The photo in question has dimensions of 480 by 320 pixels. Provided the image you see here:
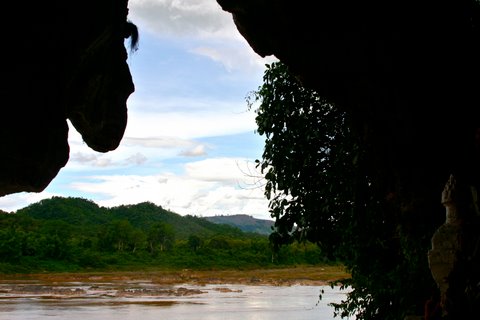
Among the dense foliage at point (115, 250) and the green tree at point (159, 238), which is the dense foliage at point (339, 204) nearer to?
the dense foliage at point (115, 250)

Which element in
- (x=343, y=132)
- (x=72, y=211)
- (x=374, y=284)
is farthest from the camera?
(x=72, y=211)

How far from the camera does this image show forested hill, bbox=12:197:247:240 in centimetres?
7094

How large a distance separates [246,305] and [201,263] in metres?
29.8

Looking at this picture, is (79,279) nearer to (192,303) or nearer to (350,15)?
(192,303)

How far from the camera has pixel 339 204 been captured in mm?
7395

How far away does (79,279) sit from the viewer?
123 feet

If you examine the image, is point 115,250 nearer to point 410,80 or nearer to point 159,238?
point 159,238

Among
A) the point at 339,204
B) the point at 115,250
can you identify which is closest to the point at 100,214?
the point at 115,250

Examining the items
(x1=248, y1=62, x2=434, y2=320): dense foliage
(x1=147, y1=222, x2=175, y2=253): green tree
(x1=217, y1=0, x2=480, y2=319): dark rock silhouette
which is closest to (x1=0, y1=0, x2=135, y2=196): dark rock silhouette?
(x1=248, y1=62, x2=434, y2=320): dense foliage

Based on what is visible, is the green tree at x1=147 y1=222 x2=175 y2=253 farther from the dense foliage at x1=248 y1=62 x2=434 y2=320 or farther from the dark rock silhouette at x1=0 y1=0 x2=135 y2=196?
the dense foliage at x1=248 y1=62 x2=434 y2=320

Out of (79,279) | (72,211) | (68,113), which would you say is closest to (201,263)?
(79,279)

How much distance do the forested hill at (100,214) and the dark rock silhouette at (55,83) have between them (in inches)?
2124

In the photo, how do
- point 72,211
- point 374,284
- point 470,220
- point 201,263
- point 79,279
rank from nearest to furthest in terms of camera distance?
point 470,220 < point 374,284 < point 79,279 < point 201,263 < point 72,211

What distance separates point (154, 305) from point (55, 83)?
13.9 metres
